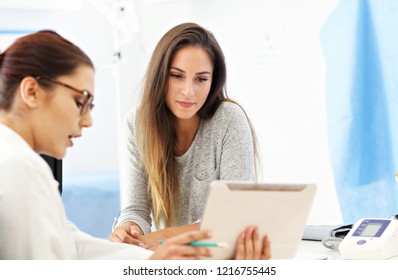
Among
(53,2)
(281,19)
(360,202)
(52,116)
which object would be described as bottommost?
(360,202)

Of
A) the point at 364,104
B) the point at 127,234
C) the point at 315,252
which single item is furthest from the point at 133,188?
the point at 364,104

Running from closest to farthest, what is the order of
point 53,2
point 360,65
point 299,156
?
point 360,65
point 299,156
point 53,2

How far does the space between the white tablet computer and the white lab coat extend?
25cm

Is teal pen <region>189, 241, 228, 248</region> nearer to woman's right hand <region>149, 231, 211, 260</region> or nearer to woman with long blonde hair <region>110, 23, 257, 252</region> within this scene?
woman's right hand <region>149, 231, 211, 260</region>

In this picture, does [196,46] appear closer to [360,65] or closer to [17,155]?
[17,155]

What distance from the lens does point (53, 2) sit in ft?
13.3

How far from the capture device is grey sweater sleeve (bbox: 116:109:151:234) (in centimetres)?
184

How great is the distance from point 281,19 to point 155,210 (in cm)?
166

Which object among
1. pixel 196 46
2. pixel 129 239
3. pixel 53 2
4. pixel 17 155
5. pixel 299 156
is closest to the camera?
pixel 17 155

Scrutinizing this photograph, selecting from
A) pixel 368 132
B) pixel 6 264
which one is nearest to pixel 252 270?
pixel 6 264

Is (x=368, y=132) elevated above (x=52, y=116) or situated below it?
below

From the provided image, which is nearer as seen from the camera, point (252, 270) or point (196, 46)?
point (252, 270)

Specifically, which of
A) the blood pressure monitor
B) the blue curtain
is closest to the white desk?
the blood pressure monitor

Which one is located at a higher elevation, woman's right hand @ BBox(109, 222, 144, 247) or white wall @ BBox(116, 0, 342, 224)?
white wall @ BBox(116, 0, 342, 224)
